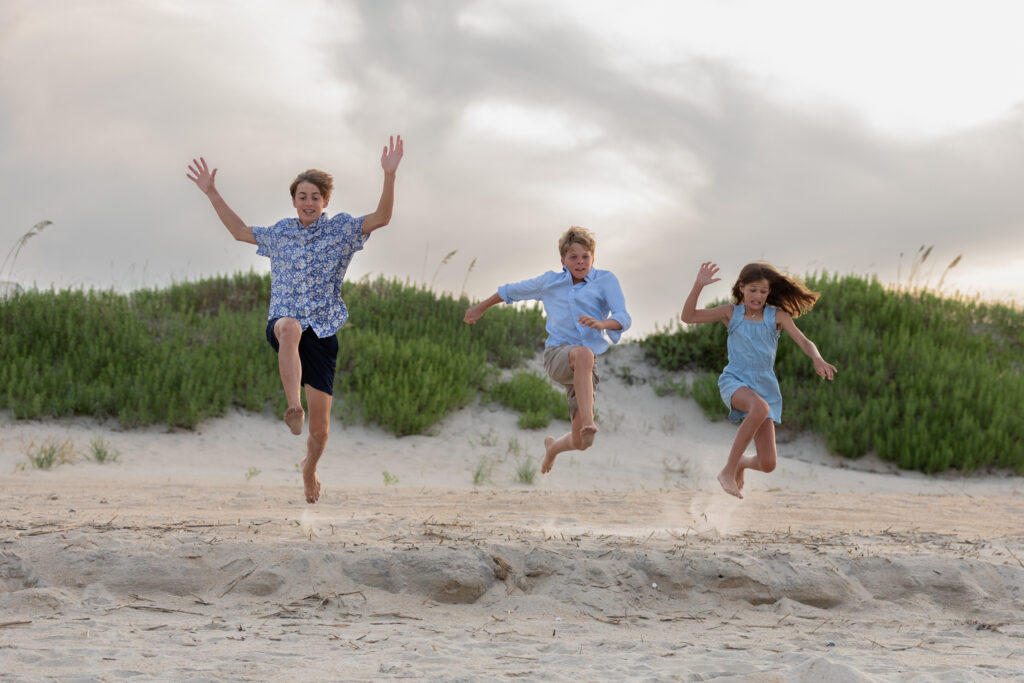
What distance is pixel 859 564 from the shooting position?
6.32m

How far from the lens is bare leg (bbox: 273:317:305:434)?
5.55m

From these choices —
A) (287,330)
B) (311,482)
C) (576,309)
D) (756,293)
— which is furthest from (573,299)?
(311,482)

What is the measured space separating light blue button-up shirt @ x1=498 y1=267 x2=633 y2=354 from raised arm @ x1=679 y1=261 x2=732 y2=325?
1.42ft

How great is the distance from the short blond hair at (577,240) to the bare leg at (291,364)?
1866 mm

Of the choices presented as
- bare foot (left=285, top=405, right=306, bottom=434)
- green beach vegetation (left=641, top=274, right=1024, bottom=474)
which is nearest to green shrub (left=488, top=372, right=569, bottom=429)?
green beach vegetation (left=641, top=274, right=1024, bottom=474)

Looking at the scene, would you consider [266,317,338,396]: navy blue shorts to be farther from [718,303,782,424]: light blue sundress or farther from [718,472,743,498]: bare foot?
[718,472,743,498]: bare foot

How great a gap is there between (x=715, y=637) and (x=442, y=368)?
8732 mm

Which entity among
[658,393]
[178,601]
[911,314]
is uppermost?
[911,314]

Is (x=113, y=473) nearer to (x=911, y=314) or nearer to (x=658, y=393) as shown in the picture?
(x=658, y=393)

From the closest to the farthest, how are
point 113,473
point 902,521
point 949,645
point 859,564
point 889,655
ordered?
1. point 889,655
2. point 949,645
3. point 859,564
4. point 902,521
5. point 113,473

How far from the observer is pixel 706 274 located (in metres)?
5.90

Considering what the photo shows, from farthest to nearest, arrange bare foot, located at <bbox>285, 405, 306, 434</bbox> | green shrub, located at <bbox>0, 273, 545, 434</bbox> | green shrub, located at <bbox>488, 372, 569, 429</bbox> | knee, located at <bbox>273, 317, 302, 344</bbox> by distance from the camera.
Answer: green shrub, located at <bbox>488, 372, 569, 429</bbox>, green shrub, located at <bbox>0, 273, 545, 434</bbox>, knee, located at <bbox>273, 317, 302, 344</bbox>, bare foot, located at <bbox>285, 405, 306, 434</bbox>

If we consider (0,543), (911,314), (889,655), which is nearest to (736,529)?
(889,655)

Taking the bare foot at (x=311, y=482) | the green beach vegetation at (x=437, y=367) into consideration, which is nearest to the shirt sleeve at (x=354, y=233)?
the bare foot at (x=311, y=482)
